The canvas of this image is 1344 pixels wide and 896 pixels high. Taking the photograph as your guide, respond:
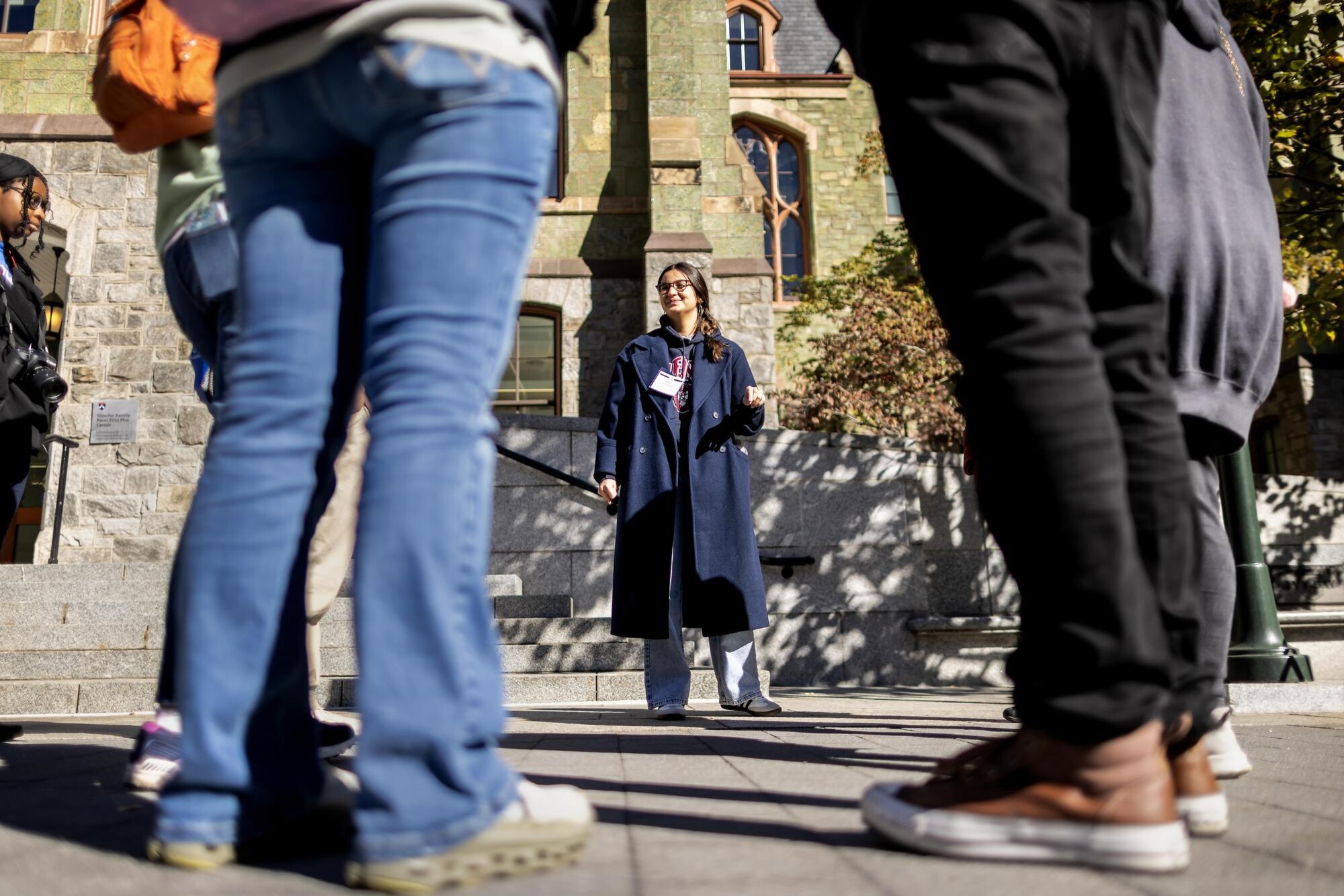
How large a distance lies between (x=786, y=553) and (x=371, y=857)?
22.5ft

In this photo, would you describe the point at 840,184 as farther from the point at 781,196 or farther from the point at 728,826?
the point at 728,826

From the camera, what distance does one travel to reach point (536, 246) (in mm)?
12898

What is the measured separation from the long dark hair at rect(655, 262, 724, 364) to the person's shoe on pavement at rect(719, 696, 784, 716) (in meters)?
1.69

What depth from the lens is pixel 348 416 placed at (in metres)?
1.64

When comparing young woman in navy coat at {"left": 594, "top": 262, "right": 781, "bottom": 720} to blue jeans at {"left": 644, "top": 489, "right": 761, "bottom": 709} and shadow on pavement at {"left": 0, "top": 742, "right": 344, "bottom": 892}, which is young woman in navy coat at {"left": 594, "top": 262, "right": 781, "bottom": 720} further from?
shadow on pavement at {"left": 0, "top": 742, "right": 344, "bottom": 892}

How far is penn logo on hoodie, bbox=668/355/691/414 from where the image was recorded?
16.7 ft

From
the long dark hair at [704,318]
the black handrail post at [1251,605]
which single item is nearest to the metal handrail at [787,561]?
the long dark hair at [704,318]

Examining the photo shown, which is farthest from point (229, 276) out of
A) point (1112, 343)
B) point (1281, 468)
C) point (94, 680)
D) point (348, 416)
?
point (1281, 468)

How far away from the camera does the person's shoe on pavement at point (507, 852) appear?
1.22 metres

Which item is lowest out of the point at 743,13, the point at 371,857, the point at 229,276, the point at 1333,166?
the point at 371,857

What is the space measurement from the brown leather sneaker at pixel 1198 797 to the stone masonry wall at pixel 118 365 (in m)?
10.4

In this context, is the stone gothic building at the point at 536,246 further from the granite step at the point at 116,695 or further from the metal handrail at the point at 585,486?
the granite step at the point at 116,695

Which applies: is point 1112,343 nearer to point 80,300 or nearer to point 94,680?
point 94,680

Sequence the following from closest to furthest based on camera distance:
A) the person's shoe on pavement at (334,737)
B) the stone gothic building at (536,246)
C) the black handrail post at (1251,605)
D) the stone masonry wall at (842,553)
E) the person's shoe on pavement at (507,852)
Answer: the person's shoe on pavement at (507,852) < the person's shoe on pavement at (334,737) < the black handrail post at (1251,605) < the stone masonry wall at (842,553) < the stone gothic building at (536,246)
